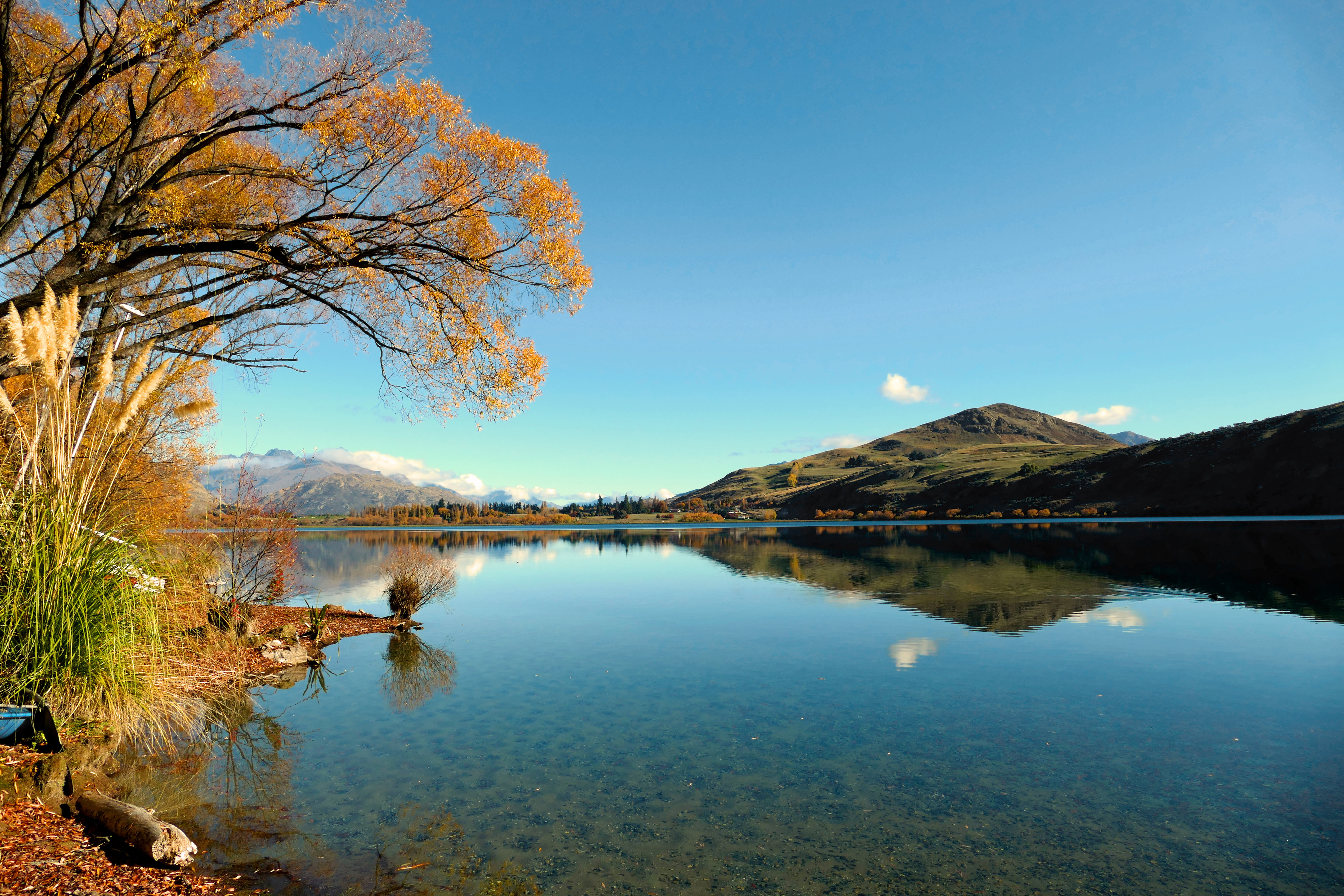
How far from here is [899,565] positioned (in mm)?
41156

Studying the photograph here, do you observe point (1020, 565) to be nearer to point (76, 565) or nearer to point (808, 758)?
point (808, 758)

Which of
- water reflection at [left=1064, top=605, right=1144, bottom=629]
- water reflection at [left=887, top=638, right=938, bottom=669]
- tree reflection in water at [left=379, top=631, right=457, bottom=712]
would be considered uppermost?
tree reflection in water at [left=379, top=631, right=457, bottom=712]

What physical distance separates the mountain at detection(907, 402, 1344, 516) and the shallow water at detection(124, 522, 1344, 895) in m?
115

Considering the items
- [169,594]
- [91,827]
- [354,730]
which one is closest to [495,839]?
[91,827]

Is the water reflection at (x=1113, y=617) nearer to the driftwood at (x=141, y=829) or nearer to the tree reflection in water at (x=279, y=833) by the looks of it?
the tree reflection in water at (x=279, y=833)

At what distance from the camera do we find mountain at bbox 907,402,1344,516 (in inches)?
4213

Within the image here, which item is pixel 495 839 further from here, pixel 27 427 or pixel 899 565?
pixel 899 565

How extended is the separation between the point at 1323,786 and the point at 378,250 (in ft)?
58.4

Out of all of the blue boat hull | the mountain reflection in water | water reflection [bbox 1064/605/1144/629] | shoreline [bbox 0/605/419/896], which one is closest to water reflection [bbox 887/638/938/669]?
the mountain reflection in water

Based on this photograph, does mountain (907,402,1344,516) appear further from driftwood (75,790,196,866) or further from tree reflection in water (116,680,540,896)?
driftwood (75,790,196,866)

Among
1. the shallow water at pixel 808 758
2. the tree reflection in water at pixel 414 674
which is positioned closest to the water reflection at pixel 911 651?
the shallow water at pixel 808 758

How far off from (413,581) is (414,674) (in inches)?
353

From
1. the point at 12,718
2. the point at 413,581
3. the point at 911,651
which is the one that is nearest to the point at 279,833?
the point at 12,718

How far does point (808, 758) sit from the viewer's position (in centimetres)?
986
